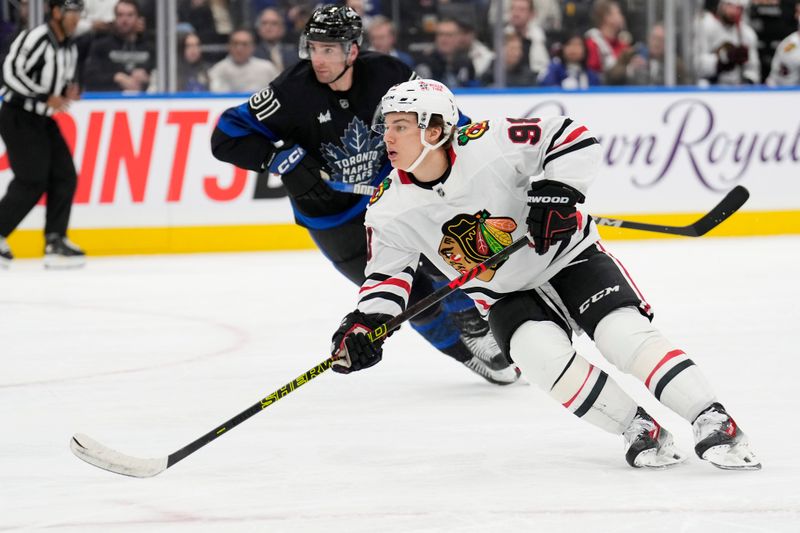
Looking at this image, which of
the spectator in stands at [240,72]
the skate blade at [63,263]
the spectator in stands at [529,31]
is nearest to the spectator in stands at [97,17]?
the spectator in stands at [240,72]

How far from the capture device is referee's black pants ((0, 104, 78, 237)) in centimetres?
693

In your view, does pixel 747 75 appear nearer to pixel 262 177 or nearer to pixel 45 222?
pixel 262 177

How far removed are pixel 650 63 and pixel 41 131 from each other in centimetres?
362

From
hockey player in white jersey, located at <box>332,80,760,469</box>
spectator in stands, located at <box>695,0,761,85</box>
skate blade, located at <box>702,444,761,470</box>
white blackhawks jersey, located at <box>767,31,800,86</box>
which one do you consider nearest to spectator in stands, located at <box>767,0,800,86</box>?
white blackhawks jersey, located at <box>767,31,800,86</box>

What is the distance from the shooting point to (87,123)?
7336 mm

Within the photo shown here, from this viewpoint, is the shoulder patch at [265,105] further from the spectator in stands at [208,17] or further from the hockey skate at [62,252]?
the spectator in stands at [208,17]

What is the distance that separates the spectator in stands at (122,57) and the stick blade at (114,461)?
485 cm

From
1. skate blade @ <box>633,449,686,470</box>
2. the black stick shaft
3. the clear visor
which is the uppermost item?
the clear visor

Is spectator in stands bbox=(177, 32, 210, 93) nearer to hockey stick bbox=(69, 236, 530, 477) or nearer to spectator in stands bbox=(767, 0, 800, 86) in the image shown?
spectator in stands bbox=(767, 0, 800, 86)

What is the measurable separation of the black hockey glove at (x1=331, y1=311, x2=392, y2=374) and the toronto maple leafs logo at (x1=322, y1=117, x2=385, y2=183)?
1.08 m

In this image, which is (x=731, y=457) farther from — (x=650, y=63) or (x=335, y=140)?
(x=650, y=63)

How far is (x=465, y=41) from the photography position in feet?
26.0

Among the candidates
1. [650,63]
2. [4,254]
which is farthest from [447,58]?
[4,254]

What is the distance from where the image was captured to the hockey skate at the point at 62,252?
689 cm
